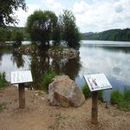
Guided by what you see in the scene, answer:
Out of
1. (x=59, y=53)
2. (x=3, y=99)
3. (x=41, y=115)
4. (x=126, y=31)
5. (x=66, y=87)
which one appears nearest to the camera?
(x=41, y=115)

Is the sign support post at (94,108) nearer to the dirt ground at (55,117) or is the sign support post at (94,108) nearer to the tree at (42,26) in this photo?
the dirt ground at (55,117)

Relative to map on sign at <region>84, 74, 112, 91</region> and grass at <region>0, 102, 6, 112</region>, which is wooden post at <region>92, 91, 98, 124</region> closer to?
map on sign at <region>84, 74, 112, 91</region>

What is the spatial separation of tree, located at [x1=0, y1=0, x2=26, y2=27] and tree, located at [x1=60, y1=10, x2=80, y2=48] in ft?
112

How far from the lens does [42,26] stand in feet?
194

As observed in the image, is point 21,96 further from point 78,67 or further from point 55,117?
point 78,67

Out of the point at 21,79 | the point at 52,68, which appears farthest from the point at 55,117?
the point at 52,68

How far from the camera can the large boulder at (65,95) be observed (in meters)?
9.85

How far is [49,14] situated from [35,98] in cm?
4938

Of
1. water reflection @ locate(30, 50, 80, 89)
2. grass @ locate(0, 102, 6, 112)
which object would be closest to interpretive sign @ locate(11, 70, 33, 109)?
grass @ locate(0, 102, 6, 112)

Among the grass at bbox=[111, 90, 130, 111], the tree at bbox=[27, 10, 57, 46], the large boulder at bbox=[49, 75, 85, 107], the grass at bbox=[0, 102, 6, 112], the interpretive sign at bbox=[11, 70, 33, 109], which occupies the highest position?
the tree at bbox=[27, 10, 57, 46]

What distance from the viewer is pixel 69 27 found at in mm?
53062

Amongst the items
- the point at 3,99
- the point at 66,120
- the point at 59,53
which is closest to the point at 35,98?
the point at 3,99

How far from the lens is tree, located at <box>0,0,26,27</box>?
16319 millimetres

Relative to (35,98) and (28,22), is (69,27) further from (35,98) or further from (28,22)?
(35,98)
